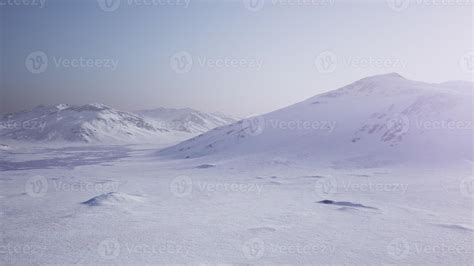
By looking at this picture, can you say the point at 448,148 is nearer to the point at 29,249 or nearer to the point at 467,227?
the point at 467,227

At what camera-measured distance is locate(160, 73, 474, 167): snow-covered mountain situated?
45875mm

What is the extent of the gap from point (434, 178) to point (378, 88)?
199 feet

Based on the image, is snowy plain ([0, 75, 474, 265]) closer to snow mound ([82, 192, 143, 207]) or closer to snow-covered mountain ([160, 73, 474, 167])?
snow mound ([82, 192, 143, 207])

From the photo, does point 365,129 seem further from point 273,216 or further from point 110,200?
point 110,200

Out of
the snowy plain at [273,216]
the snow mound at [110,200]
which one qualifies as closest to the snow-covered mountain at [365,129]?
the snowy plain at [273,216]

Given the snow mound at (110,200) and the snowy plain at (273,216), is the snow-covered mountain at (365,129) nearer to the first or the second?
the snowy plain at (273,216)

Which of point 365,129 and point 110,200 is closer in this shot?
point 110,200

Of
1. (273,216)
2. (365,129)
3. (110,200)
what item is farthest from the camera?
(365,129)

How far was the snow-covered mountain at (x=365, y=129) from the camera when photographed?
45.9 m

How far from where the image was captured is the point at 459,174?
32.8 m

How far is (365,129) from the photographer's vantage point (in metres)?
58.3

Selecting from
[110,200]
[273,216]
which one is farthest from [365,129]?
[110,200]

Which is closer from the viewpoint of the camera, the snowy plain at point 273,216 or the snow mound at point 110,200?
the snowy plain at point 273,216

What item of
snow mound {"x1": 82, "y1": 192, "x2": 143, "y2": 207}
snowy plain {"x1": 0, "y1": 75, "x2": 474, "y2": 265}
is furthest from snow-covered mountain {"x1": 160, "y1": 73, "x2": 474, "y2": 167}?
snow mound {"x1": 82, "y1": 192, "x2": 143, "y2": 207}
